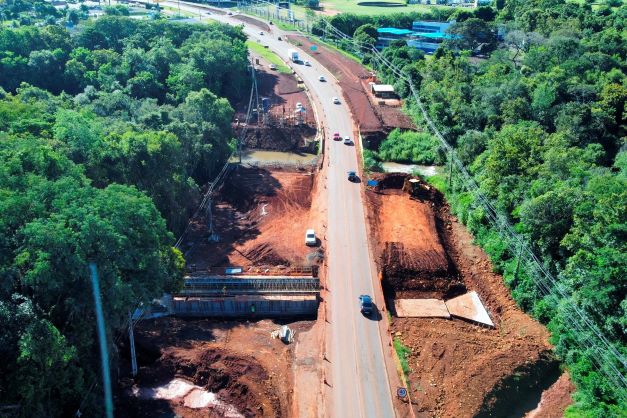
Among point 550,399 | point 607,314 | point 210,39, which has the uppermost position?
point 210,39

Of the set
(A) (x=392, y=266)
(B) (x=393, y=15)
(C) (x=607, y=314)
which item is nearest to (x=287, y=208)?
(A) (x=392, y=266)

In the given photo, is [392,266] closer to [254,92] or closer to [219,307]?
[219,307]

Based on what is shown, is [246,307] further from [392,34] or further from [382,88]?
[392,34]

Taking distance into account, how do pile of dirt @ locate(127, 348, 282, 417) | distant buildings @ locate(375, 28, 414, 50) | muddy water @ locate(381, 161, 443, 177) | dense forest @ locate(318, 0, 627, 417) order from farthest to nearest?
distant buildings @ locate(375, 28, 414, 50), muddy water @ locate(381, 161, 443, 177), dense forest @ locate(318, 0, 627, 417), pile of dirt @ locate(127, 348, 282, 417)

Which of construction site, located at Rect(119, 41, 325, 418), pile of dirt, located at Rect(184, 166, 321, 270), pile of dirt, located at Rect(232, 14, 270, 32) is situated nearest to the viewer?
construction site, located at Rect(119, 41, 325, 418)

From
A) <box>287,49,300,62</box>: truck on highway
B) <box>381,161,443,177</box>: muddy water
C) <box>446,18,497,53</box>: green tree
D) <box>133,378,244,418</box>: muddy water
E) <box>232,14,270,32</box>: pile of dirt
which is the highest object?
<box>446,18,497,53</box>: green tree

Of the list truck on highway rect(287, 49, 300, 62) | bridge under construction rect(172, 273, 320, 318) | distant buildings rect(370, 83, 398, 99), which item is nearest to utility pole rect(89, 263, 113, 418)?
bridge under construction rect(172, 273, 320, 318)

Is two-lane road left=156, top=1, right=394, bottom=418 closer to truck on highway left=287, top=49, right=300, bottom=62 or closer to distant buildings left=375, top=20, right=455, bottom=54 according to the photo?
truck on highway left=287, top=49, right=300, bottom=62
